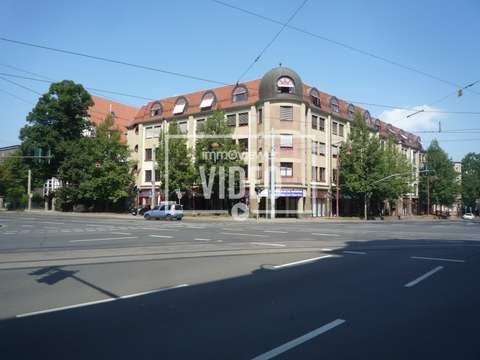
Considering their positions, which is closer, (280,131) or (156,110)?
(280,131)

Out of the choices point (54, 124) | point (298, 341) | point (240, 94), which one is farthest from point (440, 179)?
point (298, 341)

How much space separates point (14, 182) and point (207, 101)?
3560 cm

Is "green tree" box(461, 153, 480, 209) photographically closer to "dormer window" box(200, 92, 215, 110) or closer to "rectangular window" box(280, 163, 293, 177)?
"rectangular window" box(280, 163, 293, 177)

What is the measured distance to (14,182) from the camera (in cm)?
6788

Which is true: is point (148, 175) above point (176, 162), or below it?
below

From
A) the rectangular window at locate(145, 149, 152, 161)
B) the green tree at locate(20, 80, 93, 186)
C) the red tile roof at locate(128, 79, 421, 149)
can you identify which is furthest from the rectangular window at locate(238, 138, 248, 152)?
the green tree at locate(20, 80, 93, 186)

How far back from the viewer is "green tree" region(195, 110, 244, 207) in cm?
4588

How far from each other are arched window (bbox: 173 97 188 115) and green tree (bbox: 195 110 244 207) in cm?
997

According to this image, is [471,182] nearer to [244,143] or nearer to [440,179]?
[440,179]

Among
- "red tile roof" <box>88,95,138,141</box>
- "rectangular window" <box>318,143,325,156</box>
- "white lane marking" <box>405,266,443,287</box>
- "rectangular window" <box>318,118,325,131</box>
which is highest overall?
"red tile roof" <box>88,95,138,141</box>

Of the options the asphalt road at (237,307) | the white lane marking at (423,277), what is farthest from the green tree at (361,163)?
the white lane marking at (423,277)

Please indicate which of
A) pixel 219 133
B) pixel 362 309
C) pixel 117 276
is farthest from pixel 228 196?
pixel 362 309

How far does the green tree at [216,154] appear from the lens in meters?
45.9

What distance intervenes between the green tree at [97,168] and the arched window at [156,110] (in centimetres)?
698
